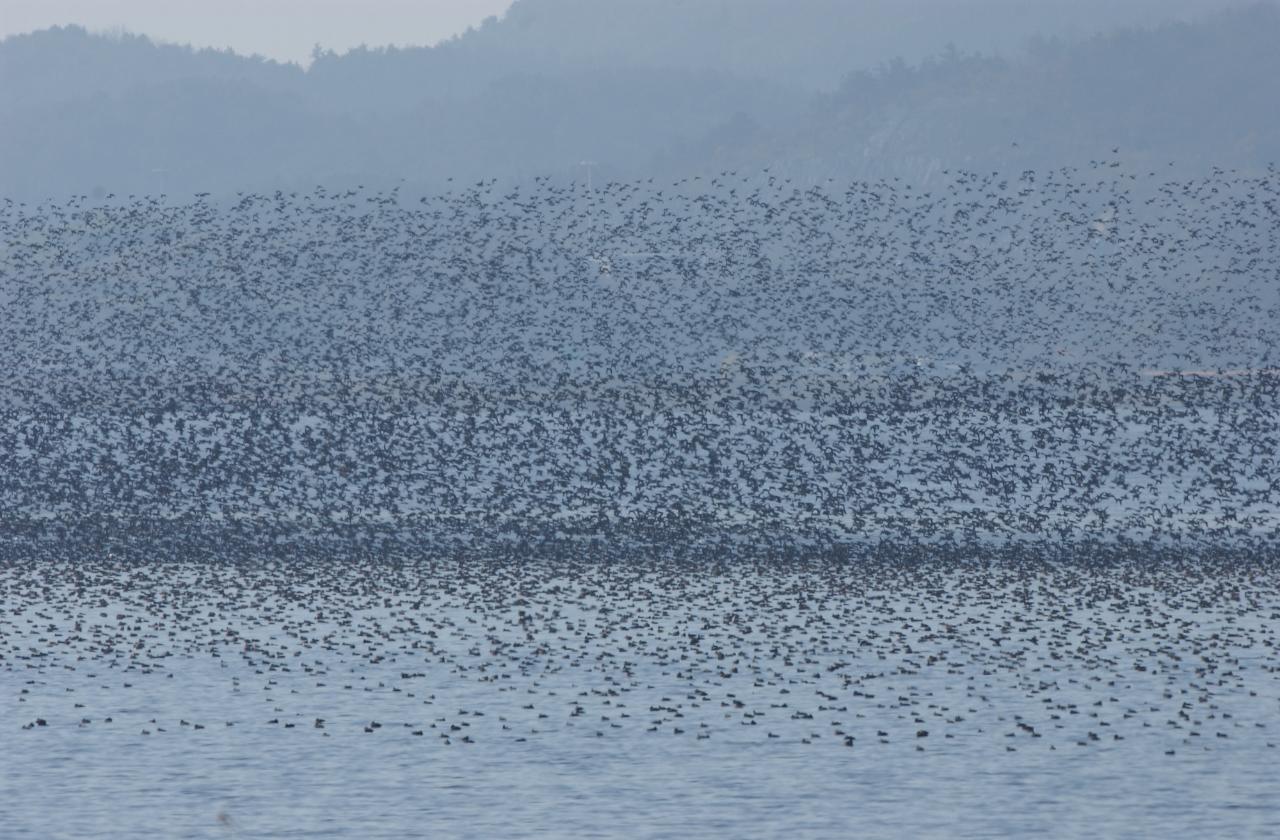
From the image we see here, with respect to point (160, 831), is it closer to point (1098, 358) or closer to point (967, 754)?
point (967, 754)

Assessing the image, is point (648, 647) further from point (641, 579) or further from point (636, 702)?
point (641, 579)

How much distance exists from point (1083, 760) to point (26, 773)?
16281 mm

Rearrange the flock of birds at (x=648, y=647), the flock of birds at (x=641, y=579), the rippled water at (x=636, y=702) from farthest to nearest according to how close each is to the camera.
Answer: the flock of birds at (x=641, y=579)
the flock of birds at (x=648, y=647)
the rippled water at (x=636, y=702)

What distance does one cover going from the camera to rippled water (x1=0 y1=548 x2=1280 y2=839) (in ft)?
103

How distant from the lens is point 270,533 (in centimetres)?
6284

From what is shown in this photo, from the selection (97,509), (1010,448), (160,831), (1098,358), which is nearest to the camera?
(160,831)

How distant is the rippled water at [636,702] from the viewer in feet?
103

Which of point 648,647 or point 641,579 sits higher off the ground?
point 648,647

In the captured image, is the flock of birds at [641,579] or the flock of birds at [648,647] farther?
the flock of birds at [641,579]

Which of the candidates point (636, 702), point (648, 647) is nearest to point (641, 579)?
point (648, 647)

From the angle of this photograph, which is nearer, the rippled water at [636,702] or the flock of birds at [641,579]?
the rippled water at [636,702]

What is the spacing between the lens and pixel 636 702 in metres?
38.8

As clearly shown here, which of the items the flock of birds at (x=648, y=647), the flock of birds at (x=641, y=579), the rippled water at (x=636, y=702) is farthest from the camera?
the flock of birds at (x=641, y=579)

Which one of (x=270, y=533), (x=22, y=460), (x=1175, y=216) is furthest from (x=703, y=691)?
(x=1175, y=216)
